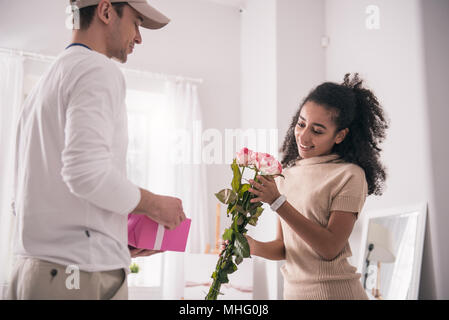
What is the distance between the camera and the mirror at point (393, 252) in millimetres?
2131

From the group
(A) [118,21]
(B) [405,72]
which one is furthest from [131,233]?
(B) [405,72]

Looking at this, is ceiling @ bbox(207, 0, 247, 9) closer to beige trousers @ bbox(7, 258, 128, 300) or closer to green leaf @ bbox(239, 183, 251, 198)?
green leaf @ bbox(239, 183, 251, 198)

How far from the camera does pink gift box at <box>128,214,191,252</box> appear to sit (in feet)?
2.96

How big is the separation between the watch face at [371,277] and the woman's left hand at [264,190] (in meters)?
1.56

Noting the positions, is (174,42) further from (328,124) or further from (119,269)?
(119,269)

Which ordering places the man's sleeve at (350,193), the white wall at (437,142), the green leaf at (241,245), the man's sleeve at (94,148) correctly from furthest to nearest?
the white wall at (437,142) → the man's sleeve at (350,193) → the green leaf at (241,245) → the man's sleeve at (94,148)

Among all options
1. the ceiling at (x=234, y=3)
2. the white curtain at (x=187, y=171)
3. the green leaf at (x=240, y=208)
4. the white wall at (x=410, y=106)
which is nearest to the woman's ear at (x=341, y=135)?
the green leaf at (x=240, y=208)

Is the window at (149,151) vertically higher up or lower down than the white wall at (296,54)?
lower down

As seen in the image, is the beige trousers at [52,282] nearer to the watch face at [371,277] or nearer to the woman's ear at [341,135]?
the woman's ear at [341,135]

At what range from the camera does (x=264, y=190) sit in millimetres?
1104

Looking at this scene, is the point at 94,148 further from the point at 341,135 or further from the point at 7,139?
the point at 7,139

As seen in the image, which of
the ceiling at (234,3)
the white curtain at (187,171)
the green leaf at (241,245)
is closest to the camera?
the green leaf at (241,245)

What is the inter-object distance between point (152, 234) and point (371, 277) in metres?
1.88

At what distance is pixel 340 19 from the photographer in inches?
124
